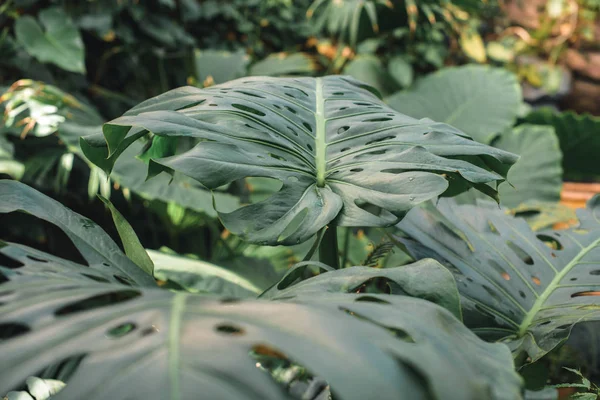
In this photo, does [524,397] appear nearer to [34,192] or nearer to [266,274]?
[34,192]

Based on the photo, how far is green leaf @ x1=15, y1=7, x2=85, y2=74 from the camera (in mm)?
2201

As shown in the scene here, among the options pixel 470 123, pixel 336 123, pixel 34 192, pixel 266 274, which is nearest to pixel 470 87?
pixel 470 123

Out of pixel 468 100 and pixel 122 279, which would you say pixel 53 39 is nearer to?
pixel 468 100

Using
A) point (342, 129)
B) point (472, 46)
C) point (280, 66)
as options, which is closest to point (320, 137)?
point (342, 129)

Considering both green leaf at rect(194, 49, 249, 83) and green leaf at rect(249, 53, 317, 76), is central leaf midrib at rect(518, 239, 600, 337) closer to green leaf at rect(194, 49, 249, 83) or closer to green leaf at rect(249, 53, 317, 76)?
green leaf at rect(194, 49, 249, 83)

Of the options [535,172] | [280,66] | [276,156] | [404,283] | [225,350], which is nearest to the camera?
[225,350]

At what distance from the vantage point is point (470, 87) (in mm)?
2311

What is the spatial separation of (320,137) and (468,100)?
1.61m

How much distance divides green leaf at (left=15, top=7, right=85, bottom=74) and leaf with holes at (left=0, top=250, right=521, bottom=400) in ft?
6.74

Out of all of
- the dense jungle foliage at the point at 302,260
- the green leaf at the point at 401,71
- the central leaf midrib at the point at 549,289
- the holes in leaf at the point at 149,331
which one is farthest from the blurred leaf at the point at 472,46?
the holes in leaf at the point at 149,331

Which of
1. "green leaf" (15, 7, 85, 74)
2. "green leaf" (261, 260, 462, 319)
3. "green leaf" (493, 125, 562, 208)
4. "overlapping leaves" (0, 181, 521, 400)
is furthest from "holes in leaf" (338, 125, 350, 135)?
"green leaf" (15, 7, 85, 74)

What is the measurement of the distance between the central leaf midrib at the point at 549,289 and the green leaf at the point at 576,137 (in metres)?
1.64

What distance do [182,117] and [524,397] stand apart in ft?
1.53

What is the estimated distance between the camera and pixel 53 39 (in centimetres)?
231
